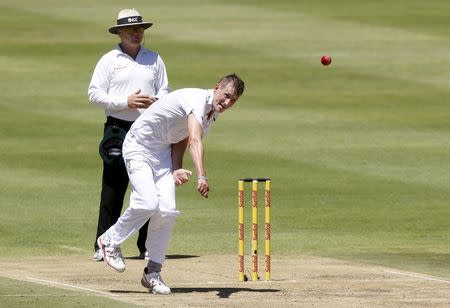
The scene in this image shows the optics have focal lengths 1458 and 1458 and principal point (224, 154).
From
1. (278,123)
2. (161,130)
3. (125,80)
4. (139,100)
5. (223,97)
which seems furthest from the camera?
(278,123)

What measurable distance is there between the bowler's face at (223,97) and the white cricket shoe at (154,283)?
137 centimetres

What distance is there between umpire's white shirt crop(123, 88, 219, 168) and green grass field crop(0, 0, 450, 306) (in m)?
2.74

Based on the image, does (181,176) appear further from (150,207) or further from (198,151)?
(198,151)

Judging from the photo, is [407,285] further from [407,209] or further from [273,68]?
[273,68]

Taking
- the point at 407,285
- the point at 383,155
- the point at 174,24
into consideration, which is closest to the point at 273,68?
the point at 174,24

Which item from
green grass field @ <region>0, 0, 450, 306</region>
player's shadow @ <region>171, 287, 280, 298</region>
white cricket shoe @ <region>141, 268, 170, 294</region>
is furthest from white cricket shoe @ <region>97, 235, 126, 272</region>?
green grass field @ <region>0, 0, 450, 306</region>

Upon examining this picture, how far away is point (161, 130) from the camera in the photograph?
11250 millimetres

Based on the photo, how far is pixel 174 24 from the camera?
102 ft

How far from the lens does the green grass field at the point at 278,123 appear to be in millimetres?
15234

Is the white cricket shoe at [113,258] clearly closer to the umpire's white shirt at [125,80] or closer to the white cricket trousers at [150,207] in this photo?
the white cricket trousers at [150,207]

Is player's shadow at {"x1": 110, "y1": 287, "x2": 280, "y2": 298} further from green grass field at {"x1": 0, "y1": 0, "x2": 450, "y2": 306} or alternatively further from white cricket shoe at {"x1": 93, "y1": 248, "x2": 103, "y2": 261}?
green grass field at {"x1": 0, "y1": 0, "x2": 450, "y2": 306}

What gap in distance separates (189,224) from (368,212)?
2.13 meters

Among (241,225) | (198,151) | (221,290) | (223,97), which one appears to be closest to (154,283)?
(221,290)

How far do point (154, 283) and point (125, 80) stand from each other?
2.70 meters
